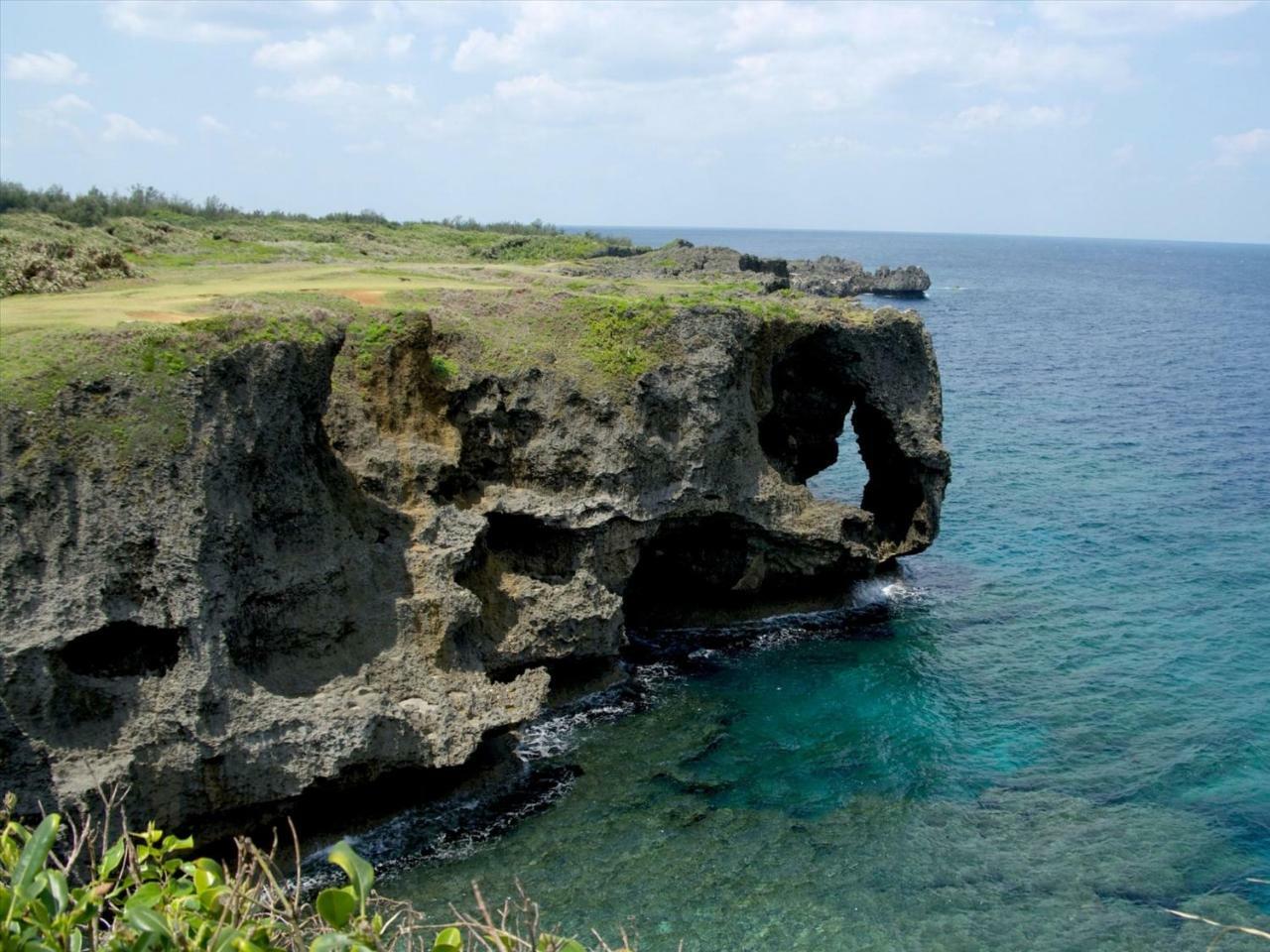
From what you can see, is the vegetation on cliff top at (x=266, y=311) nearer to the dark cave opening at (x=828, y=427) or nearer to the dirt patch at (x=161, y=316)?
the dirt patch at (x=161, y=316)

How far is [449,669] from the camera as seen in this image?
936 inches

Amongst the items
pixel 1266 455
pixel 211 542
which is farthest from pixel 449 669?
pixel 1266 455

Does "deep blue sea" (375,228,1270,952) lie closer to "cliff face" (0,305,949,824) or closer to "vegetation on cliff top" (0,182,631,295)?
"cliff face" (0,305,949,824)

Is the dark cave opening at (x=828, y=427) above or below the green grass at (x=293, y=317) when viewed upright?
below

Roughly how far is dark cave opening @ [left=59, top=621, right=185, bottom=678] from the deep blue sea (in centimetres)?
586

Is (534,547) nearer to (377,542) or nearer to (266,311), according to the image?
(377,542)

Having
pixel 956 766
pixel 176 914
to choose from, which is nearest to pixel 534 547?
pixel 956 766

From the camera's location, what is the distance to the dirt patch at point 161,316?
73.6 feet

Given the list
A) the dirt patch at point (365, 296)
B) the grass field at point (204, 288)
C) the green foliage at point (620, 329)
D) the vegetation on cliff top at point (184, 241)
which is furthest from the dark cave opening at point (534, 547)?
the vegetation on cliff top at point (184, 241)

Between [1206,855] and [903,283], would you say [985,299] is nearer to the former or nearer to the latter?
[903,283]

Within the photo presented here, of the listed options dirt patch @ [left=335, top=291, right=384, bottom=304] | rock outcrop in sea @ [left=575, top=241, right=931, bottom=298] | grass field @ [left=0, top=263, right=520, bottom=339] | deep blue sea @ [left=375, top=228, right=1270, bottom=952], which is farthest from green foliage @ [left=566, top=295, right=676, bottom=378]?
rock outcrop in sea @ [left=575, top=241, right=931, bottom=298]

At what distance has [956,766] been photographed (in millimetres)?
25484

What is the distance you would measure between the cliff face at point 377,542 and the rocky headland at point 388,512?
6 centimetres

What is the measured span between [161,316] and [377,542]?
6558mm
